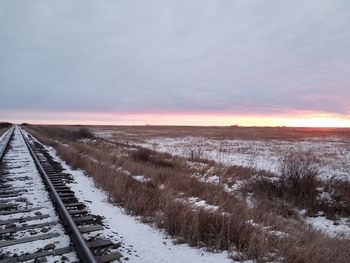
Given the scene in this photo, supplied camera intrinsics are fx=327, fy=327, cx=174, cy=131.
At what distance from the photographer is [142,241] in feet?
18.5

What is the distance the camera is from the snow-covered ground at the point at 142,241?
5020 millimetres

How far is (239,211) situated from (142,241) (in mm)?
3026

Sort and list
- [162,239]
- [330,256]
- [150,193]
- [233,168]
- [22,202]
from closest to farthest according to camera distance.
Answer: [330,256]
[162,239]
[22,202]
[150,193]
[233,168]

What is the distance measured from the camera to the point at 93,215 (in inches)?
276

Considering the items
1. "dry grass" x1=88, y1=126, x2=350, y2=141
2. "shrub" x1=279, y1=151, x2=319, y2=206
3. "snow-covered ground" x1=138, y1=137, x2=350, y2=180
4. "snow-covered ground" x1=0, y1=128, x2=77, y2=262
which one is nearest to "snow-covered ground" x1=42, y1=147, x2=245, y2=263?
"snow-covered ground" x1=0, y1=128, x2=77, y2=262

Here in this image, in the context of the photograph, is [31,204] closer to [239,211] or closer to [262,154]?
[239,211]

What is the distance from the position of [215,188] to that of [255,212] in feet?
9.17

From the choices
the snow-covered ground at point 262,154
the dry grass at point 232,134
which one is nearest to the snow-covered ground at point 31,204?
the snow-covered ground at point 262,154

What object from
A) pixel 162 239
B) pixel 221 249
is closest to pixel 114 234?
pixel 162 239

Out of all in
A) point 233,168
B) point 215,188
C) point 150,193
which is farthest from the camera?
point 233,168

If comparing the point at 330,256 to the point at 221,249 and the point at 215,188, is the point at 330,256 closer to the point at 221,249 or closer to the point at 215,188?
the point at 221,249

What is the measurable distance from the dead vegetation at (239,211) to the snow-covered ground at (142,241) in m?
0.24

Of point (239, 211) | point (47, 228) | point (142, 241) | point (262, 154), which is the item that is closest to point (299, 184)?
point (239, 211)

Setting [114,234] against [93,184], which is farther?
[93,184]
